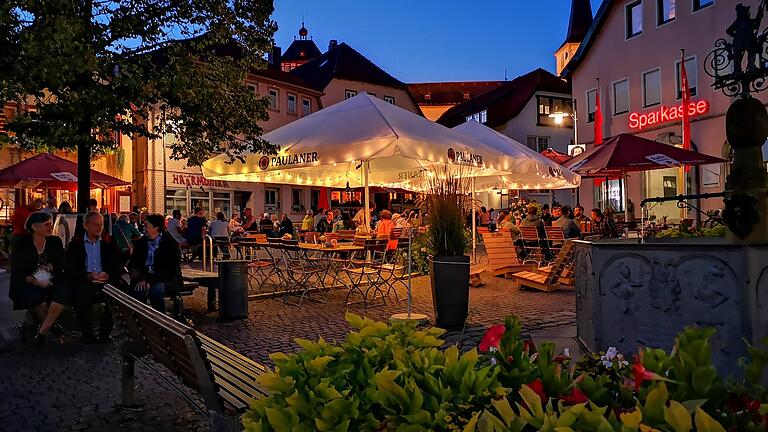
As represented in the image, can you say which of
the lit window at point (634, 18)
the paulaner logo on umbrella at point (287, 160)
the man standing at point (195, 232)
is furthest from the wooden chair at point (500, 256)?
the lit window at point (634, 18)

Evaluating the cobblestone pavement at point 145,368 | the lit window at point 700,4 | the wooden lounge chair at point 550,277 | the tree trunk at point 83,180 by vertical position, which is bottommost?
the cobblestone pavement at point 145,368

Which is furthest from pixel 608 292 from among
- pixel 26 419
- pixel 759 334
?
pixel 26 419

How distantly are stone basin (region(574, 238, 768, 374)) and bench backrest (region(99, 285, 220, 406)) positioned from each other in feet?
10.4

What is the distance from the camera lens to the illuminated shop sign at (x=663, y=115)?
70.3 feet

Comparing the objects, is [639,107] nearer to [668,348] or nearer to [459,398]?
[668,348]

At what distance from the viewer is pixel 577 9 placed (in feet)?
179

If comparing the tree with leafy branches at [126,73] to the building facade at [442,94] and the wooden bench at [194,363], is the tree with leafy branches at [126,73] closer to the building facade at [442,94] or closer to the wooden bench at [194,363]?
the wooden bench at [194,363]

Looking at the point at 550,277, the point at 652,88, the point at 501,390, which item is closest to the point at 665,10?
the point at 652,88

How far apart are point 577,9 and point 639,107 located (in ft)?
110

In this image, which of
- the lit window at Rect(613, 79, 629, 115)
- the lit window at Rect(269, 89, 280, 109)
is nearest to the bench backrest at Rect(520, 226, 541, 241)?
the lit window at Rect(613, 79, 629, 115)

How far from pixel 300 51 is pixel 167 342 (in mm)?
71991

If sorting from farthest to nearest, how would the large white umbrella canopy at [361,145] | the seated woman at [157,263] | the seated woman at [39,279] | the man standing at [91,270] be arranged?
the large white umbrella canopy at [361,145] < the seated woman at [157,263] < the man standing at [91,270] < the seated woman at [39,279]

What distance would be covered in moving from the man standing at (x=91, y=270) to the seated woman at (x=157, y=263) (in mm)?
235

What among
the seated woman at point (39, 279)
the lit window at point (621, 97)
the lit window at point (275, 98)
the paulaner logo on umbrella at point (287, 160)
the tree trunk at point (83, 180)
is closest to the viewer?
the seated woman at point (39, 279)
